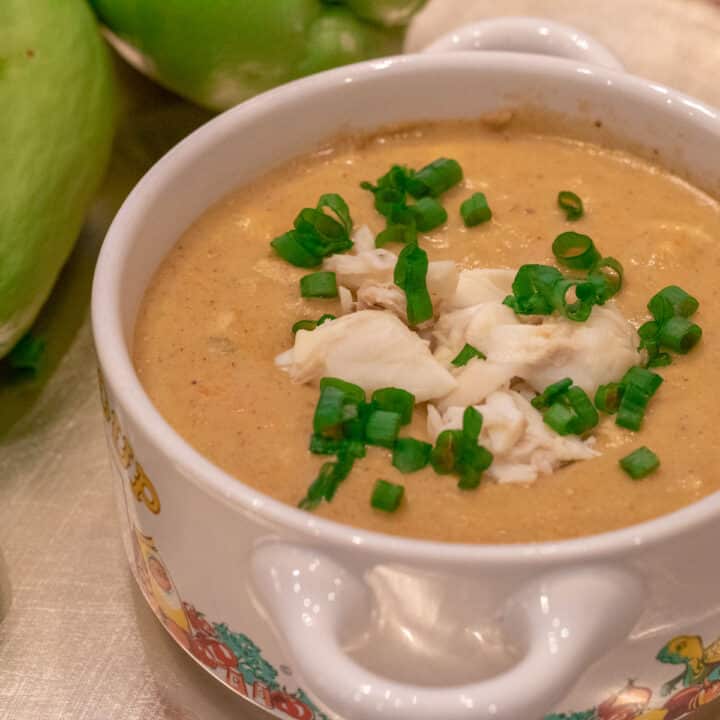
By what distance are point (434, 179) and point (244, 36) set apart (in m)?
0.41

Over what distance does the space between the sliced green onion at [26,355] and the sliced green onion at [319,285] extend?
49cm

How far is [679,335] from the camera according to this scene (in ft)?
4.00

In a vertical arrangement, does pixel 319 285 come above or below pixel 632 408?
below

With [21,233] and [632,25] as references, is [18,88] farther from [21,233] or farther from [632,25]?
[632,25]

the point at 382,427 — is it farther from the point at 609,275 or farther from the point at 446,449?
the point at 609,275

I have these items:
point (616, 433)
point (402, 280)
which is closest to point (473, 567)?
point (616, 433)

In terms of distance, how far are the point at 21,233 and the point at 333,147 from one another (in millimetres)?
415

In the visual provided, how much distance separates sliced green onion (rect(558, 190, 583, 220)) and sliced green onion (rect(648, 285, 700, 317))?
189 mm

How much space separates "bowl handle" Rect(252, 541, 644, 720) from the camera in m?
0.86

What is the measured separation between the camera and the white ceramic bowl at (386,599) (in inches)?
35.3

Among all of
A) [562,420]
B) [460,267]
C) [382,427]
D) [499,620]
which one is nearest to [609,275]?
[460,267]

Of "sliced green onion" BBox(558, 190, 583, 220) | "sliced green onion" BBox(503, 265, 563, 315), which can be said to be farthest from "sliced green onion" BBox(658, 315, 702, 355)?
"sliced green onion" BBox(558, 190, 583, 220)

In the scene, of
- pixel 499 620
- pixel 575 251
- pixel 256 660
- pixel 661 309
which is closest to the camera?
pixel 499 620

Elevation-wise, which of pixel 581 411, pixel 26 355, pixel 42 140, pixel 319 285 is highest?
pixel 581 411
